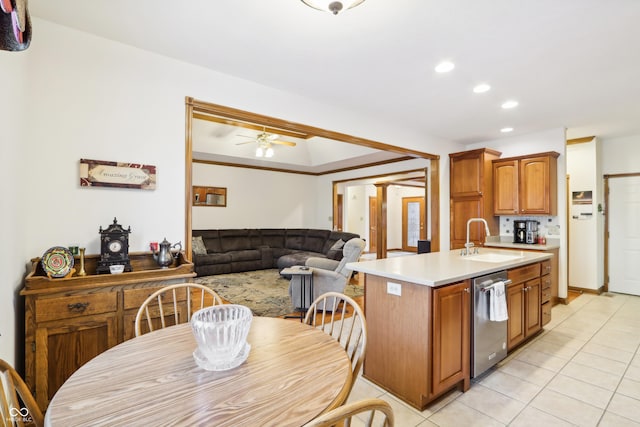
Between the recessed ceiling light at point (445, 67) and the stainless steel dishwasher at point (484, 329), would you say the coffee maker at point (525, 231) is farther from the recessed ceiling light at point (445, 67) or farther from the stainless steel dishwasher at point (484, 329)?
the recessed ceiling light at point (445, 67)

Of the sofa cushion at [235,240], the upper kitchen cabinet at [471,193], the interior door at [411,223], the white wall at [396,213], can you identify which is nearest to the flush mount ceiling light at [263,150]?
the sofa cushion at [235,240]

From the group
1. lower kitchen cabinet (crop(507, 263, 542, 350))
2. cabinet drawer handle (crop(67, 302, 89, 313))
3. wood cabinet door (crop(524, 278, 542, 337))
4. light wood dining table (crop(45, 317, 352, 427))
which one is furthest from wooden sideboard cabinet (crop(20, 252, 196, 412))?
wood cabinet door (crop(524, 278, 542, 337))

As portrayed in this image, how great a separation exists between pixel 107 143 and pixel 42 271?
996mm

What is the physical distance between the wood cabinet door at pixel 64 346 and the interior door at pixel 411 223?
10.6 meters

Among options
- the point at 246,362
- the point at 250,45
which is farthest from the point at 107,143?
the point at 246,362

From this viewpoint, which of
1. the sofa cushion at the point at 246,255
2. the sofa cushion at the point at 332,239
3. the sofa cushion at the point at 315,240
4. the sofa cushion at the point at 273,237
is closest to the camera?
the sofa cushion at the point at 246,255

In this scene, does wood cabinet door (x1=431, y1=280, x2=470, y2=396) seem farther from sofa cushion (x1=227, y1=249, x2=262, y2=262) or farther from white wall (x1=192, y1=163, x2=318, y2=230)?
white wall (x1=192, y1=163, x2=318, y2=230)

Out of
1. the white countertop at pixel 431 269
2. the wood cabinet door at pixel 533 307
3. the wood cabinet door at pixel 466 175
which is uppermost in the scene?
the wood cabinet door at pixel 466 175

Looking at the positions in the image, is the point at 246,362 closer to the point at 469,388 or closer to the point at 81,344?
the point at 81,344

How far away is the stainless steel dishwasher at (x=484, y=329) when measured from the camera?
228 centimetres

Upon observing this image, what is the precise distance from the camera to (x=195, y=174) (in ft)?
22.3

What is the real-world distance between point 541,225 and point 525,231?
0.82 ft

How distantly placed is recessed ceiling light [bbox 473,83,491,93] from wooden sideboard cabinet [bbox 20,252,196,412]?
3.41m

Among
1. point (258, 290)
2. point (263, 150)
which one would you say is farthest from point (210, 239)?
point (263, 150)
